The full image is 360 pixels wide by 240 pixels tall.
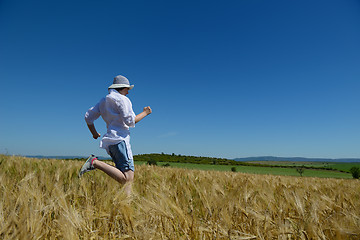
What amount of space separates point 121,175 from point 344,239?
7.51 feet

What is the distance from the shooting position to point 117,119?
2803mm

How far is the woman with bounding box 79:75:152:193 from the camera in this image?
8.84ft

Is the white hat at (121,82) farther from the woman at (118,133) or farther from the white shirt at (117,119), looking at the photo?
the white shirt at (117,119)

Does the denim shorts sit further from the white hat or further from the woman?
the white hat

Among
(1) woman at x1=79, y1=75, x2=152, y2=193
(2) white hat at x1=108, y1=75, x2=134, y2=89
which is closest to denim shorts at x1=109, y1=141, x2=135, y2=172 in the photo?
(1) woman at x1=79, y1=75, x2=152, y2=193

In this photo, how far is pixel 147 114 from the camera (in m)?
3.05

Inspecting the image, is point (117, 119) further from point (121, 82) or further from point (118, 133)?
point (121, 82)

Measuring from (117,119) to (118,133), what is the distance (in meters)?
0.20

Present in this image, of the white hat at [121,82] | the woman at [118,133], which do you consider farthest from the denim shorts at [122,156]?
the white hat at [121,82]

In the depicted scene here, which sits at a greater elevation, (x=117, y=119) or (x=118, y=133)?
(x=117, y=119)

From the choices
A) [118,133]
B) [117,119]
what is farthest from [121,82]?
[118,133]

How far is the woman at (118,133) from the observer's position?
270 cm

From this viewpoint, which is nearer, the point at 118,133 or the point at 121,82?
the point at 118,133

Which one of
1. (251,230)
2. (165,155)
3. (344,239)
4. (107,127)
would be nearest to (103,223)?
(251,230)
